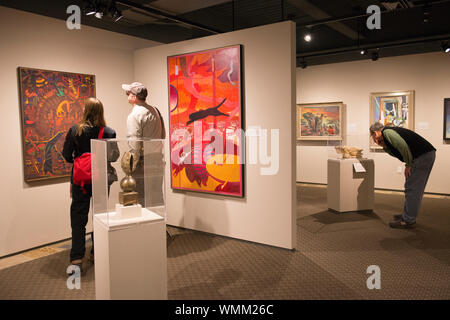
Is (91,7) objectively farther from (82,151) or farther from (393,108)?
(393,108)

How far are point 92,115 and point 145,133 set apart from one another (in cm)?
54

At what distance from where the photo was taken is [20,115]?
391 centimetres

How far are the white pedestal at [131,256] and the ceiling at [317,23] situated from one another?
375 centimetres

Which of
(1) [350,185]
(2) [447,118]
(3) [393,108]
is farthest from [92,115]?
(2) [447,118]

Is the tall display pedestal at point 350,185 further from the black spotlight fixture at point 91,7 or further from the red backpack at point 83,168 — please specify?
the black spotlight fixture at point 91,7

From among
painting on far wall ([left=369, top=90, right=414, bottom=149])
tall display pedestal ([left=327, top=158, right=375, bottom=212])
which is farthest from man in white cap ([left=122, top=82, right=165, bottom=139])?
painting on far wall ([left=369, top=90, right=414, bottom=149])

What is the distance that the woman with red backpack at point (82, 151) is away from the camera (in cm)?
321

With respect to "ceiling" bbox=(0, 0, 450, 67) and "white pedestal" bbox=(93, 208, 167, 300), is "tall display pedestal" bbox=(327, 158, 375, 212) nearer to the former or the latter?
"ceiling" bbox=(0, 0, 450, 67)

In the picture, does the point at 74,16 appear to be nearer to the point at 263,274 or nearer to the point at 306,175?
the point at 263,274

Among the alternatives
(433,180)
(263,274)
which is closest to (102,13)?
(263,274)

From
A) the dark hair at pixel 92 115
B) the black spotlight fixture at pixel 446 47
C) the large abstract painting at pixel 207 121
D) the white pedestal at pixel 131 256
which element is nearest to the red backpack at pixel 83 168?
the dark hair at pixel 92 115

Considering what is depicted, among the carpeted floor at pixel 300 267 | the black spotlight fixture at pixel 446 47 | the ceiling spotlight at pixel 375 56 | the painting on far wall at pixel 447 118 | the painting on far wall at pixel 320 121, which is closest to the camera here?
the carpeted floor at pixel 300 267

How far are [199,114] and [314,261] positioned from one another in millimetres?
2145
